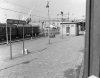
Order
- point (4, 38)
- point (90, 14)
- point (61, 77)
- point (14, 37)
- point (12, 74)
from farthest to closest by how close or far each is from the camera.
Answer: point (14, 37) → point (4, 38) → point (12, 74) → point (61, 77) → point (90, 14)

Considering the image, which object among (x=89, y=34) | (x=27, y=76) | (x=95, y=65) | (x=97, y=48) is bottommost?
(x=27, y=76)

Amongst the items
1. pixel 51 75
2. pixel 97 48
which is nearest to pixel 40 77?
pixel 51 75

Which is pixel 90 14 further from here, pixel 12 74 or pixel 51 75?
pixel 12 74

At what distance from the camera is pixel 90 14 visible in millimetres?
1814

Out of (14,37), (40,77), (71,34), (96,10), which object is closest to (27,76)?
(40,77)

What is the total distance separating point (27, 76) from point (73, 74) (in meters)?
1.88

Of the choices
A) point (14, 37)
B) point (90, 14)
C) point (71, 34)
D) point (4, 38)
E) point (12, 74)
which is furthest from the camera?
point (71, 34)

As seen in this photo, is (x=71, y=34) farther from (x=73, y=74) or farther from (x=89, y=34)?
(x=89, y=34)

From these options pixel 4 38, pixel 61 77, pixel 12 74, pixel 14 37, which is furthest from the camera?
pixel 14 37

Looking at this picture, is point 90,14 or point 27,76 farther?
point 27,76

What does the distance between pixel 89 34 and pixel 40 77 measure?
4.15m

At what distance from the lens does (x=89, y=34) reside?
6.30ft

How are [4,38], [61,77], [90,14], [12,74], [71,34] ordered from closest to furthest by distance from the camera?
1. [90,14]
2. [61,77]
3. [12,74]
4. [4,38]
5. [71,34]

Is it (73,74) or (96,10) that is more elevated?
(96,10)
